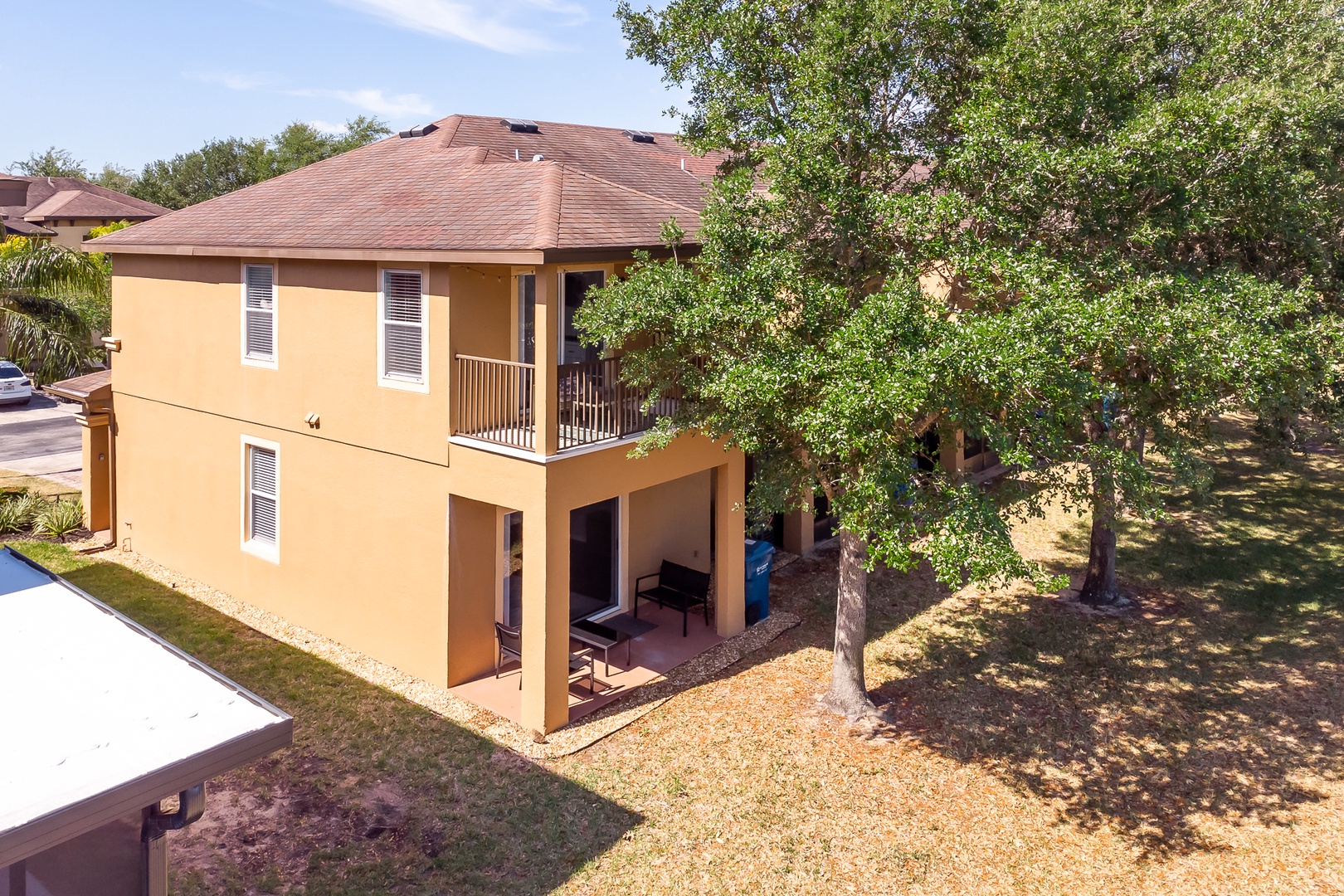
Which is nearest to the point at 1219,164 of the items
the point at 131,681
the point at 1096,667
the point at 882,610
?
the point at 1096,667

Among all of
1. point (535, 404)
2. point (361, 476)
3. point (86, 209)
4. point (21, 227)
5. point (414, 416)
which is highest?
point (86, 209)

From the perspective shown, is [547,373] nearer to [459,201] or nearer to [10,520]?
[459,201]

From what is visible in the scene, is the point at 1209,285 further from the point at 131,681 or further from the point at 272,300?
the point at 272,300

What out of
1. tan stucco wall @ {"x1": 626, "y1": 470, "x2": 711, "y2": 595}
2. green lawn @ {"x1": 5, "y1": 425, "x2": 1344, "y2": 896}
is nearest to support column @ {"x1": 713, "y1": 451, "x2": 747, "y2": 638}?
green lawn @ {"x1": 5, "y1": 425, "x2": 1344, "y2": 896}

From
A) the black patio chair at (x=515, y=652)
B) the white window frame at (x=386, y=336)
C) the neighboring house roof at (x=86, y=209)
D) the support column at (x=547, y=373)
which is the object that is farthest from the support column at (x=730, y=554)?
the neighboring house roof at (x=86, y=209)

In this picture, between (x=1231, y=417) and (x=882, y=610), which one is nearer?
(x=882, y=610)

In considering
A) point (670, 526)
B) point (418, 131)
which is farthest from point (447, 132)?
point (670, 526)

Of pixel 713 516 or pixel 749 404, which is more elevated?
pixel 749 404

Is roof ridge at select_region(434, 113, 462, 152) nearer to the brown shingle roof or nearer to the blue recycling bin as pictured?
the blue recycling bin
